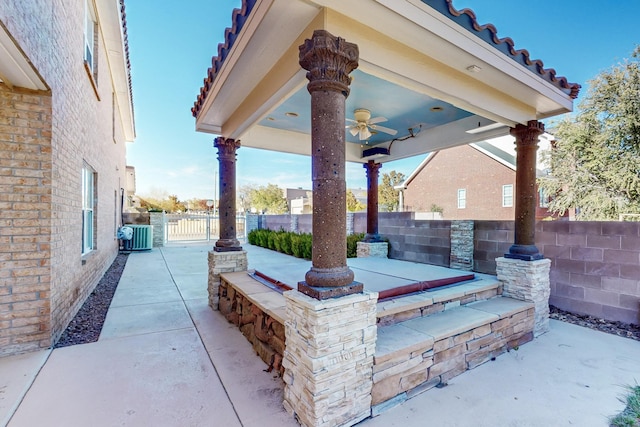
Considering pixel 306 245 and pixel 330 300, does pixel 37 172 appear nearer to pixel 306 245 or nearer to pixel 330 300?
pixel 330 300

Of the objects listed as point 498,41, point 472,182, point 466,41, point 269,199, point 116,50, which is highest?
point 116,50

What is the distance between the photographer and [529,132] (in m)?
3.98

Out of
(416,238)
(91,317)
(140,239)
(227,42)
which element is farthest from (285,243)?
(227,42)

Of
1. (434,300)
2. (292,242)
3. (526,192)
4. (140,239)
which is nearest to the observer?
(434,300)

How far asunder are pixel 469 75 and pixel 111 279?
7358 mm

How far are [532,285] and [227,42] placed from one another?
4428 mm

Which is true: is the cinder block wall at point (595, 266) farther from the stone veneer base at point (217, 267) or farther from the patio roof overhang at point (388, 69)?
the stone veneer base at point (217, 267)

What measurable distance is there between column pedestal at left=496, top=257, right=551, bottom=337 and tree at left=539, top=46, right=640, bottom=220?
8.55 meters

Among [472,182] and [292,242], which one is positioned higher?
[472,182]

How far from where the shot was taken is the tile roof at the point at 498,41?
235 centimetres

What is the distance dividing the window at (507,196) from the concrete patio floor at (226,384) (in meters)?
12.4

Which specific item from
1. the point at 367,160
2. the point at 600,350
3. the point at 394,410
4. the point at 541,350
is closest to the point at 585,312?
the point at 600,350

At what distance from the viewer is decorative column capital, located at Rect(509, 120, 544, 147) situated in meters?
3.96

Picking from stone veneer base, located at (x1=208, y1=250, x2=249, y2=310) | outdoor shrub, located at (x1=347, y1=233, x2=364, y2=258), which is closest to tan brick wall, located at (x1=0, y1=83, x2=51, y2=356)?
stone veneer base, located at (x1=208, y1=250, x2=249, y2=310)
